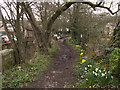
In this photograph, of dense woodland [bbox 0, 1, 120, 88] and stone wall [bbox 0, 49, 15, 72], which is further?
dense woodland [bbox 0, 1, 120, 88]

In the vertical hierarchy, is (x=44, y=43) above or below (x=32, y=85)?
above

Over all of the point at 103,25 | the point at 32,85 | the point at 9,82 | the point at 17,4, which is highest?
the point at 17,4

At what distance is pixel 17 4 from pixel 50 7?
14.0ft

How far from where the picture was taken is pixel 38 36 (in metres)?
7.89

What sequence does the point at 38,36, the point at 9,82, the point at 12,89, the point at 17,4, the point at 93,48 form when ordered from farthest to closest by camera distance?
the point at 38,36
the point at 93,48
the point at 17,4
the point at 9,82
the point at 12,89

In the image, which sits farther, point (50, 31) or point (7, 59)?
point (50, 31)

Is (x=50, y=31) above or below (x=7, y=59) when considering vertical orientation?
above

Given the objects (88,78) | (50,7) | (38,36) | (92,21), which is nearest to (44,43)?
(38,36)

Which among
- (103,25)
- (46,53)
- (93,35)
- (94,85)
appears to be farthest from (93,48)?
(94,85)

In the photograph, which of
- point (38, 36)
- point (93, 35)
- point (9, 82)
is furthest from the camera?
point (93, 35)

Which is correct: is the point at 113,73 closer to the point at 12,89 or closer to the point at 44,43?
the point at 12,89

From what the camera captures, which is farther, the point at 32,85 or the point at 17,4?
the point at 17,4

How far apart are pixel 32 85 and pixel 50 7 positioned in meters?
6.77

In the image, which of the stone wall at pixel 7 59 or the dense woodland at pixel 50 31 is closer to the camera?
the stone wall at pixel 7 59
